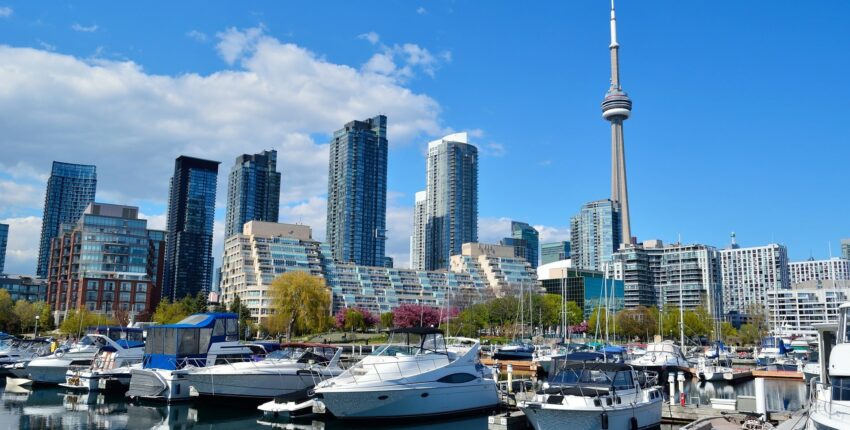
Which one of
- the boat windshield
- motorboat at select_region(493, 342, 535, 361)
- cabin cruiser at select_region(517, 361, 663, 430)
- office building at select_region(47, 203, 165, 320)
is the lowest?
motorboat at select_region(493, 342, 535, 361)

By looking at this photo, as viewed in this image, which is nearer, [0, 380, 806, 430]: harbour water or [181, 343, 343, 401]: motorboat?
[0, 380, 806, 430]: harbour water

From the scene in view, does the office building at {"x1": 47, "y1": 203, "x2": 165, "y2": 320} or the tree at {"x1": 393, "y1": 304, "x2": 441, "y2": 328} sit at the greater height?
the office building at {"x1": 47, "y1": 203, "x2": 165, "y2": 320}

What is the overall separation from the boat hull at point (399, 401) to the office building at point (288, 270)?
12695 cm

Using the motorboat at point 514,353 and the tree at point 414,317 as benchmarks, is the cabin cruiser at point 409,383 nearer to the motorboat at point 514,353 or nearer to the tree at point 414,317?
the motorboat at point 514,353

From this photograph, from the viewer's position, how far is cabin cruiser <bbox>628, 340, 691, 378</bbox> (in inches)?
2482

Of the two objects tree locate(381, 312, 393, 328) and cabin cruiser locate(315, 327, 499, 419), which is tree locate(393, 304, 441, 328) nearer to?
tree locate(381, 312, 393, 328)

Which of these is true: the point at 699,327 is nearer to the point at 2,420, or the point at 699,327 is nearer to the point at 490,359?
the point at 490,359

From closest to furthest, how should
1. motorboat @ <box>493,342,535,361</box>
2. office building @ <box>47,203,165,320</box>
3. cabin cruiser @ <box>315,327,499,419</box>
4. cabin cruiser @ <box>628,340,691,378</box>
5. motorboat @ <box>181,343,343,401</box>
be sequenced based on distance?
1. cabin cruiser @ <box>315,327,499,419</box>
2. motorboat @ <box>181,343,343,401</box>
3. cabin cruiser @ <box>628,340,691,378</box>
4. motorboat @ <box>493,342,535,361</box>
5. office building @ <box>47,203,165,320</box>

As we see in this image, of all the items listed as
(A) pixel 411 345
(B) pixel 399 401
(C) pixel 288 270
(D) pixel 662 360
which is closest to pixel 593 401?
(B) pixel 399 401

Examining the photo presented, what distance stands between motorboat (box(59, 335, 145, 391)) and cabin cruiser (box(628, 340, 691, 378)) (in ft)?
138

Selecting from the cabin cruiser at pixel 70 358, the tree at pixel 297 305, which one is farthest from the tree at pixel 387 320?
the cabin cruiser at pixel 70 358

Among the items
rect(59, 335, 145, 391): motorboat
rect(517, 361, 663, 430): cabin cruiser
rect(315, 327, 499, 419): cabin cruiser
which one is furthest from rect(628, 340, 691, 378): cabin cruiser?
rect(59, 335, 145, 391): motorboat

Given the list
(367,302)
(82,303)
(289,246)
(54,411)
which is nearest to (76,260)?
(82,303)

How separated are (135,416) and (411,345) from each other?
1574 centimetres
